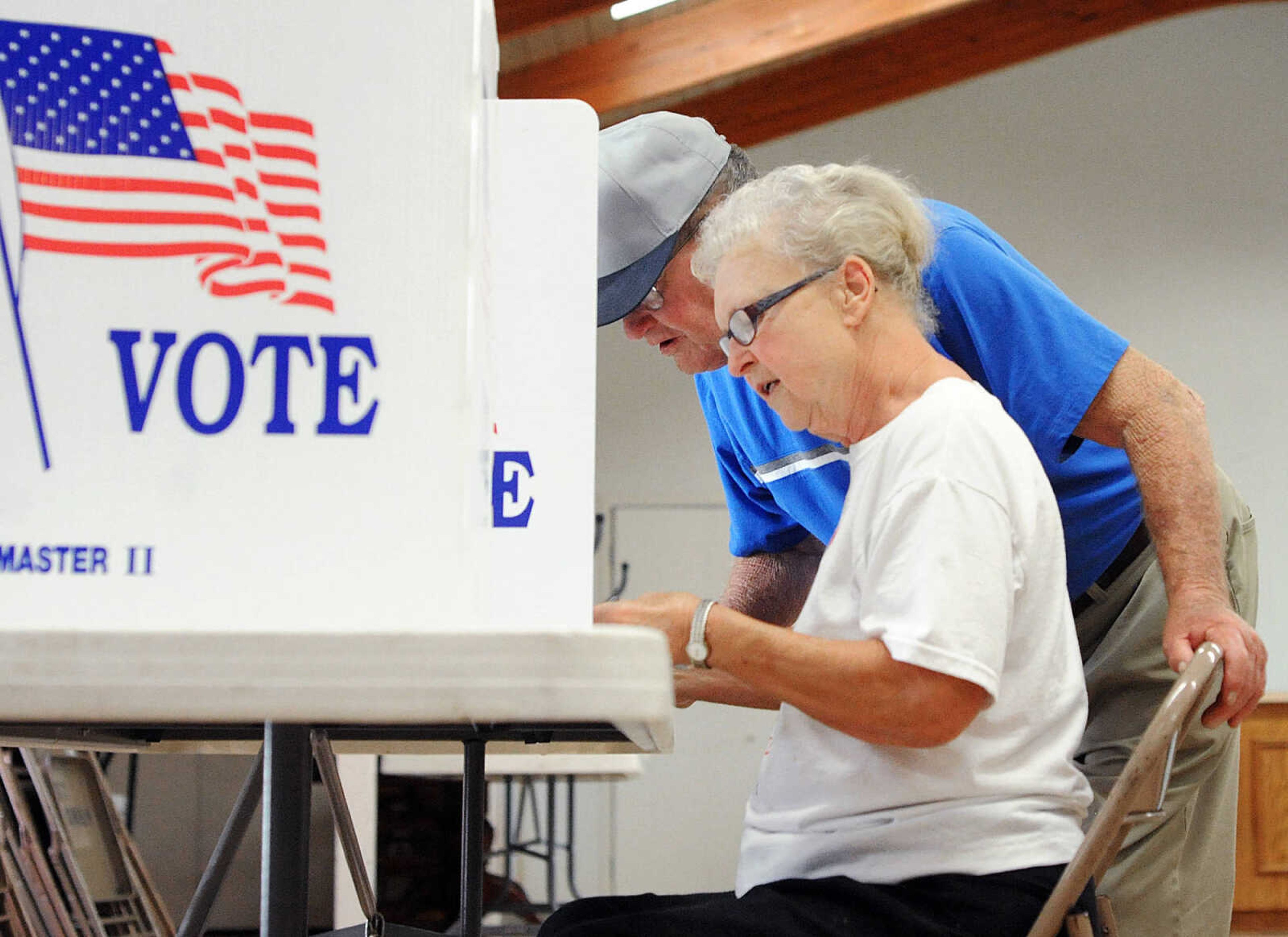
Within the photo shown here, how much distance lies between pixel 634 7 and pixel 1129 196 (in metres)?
3.16

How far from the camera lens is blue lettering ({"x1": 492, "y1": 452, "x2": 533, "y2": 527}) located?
2.94 feet

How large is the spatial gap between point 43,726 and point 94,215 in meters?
0.45

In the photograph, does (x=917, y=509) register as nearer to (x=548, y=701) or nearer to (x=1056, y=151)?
(x=548, y=701)

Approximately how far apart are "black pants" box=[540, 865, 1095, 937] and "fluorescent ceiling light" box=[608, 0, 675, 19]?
489cm

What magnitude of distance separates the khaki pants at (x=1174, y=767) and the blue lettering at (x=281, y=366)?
108 centimetres

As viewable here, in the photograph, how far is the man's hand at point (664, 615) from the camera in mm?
750

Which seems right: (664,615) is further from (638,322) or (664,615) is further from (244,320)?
(638,322)

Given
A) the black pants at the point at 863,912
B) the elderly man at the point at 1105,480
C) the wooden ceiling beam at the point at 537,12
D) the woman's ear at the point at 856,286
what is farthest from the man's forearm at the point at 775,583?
the wooden ceiling beam at the point at 537,12

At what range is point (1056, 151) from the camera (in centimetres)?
689

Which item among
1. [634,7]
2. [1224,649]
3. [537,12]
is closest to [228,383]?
[1224,649]

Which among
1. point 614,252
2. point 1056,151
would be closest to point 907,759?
point 614,252

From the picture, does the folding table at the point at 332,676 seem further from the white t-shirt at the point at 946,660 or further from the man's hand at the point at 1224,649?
the man's hand at the point at 1224,649

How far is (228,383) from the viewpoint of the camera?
1.44 feet

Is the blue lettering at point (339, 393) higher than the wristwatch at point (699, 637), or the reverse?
the blue lettering at point (339, 393)
